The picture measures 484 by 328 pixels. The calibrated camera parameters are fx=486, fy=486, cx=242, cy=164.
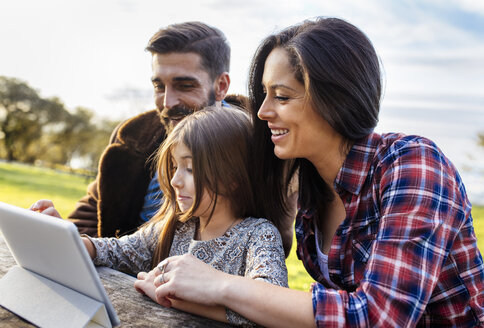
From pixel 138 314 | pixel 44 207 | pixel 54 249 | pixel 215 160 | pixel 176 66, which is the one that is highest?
pixel 176 66

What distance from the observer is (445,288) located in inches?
52.3

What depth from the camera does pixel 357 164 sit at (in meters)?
1.48

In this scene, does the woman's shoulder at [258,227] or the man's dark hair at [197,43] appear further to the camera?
the man's dark hair at [197,43]

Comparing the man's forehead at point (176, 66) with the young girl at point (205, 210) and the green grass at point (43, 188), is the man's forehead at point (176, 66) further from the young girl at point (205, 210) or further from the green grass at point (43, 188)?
the green grass at point (43, 188)

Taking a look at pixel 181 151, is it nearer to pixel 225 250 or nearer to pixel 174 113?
pixel 225 250

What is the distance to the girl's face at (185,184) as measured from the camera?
1685mm

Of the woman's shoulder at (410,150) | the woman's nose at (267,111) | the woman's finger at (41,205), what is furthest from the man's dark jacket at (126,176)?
the woman's shoulder at (410,150)

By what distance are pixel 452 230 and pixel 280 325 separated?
19.2 inches

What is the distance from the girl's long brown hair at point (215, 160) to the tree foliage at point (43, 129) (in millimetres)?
18353

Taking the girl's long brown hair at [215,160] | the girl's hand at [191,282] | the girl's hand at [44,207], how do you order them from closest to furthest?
the girl's hand at [191,282] < the girl's long brown hair at [215,160] < the girl's hand at [44,207]

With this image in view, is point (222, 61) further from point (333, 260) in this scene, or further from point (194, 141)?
point (333, 260)

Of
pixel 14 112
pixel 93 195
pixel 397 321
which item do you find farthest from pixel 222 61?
pixel 14 112

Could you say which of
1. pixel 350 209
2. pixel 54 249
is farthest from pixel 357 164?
pixel 54 249

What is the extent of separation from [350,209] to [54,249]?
0.84m
